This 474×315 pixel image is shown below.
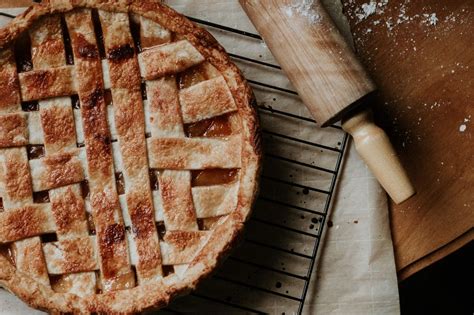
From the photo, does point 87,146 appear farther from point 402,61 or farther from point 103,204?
point 402,61

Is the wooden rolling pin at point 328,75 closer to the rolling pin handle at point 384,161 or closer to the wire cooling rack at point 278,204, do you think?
the rolling pin handle at point 384,161

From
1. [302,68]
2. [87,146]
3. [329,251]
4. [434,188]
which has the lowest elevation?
[329,251]

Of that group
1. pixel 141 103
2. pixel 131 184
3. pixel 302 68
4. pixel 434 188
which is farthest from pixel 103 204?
pixel 434 188

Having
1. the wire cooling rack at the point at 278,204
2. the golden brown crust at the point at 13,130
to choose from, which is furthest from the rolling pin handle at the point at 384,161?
the golden brown crust at the point at 13,130

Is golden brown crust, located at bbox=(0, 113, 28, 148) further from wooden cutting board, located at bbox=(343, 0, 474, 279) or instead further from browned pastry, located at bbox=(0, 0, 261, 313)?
wooden cutting board, located at bbox=(343, 0, 474, 279)

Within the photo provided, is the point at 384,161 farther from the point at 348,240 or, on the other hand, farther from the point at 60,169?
the point at 60,169

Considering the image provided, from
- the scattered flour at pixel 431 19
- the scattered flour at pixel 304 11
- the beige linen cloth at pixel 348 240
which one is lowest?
the beige linen cloth at pixel 348 240

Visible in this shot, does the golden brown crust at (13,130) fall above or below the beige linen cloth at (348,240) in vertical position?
above
